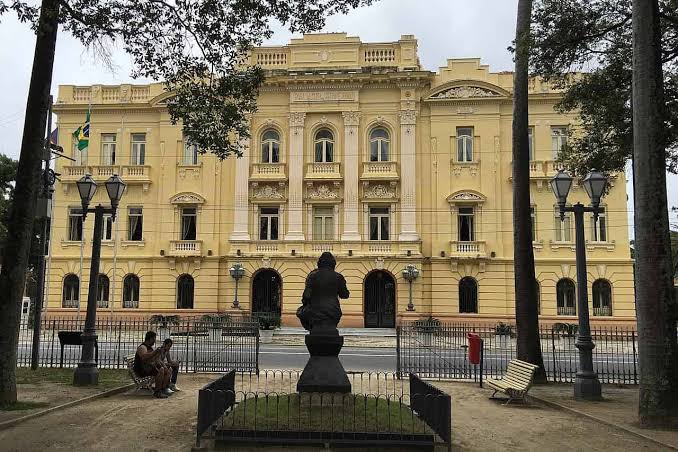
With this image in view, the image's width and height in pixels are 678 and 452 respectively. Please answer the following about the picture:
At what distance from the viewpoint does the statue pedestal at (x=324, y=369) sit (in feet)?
30.5

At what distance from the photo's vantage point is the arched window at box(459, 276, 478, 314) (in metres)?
31.7

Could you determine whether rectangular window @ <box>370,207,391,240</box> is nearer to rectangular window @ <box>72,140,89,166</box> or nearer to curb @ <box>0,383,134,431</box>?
rectangular window @ <box>72,140,89,166</box>

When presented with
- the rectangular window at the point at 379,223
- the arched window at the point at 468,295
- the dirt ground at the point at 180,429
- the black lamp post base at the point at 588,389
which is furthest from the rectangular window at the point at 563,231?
the dirt ground at the point at 180,429

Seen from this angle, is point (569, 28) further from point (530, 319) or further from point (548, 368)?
point (548, 368)

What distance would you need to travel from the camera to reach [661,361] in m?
9.03

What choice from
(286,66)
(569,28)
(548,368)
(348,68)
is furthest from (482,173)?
(569,28)

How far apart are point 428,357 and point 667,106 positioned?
9.39 m

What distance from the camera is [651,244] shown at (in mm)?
9297

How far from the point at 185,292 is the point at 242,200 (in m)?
6.15

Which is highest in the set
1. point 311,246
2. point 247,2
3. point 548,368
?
point 247,2

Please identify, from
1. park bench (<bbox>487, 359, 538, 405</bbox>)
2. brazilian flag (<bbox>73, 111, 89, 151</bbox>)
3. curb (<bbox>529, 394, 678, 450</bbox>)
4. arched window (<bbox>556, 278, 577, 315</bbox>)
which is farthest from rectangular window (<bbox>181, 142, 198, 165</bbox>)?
curb (<bbox>529, 394, 678, 450</bbox>)

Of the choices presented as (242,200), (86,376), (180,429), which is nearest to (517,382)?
(180,429)

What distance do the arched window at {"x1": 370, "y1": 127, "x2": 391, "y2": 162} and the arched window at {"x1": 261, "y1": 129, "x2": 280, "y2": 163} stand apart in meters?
5.37

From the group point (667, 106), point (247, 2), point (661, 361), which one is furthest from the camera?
point (667, 106)
